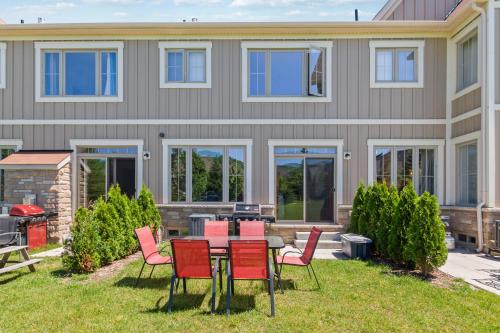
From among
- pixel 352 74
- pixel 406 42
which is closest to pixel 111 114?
pixel 352 74

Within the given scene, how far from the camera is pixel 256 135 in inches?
420

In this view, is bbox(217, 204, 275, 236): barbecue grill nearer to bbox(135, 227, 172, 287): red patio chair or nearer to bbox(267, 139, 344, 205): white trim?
bbox(267, 139, 344, 205): white trim

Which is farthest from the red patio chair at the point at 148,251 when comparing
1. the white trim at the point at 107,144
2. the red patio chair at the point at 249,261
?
the white trim at the point at 107,144

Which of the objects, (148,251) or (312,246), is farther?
(148,251)

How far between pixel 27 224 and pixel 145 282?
4472 mm

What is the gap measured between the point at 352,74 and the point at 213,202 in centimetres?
520

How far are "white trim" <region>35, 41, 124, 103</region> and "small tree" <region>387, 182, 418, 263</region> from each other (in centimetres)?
772

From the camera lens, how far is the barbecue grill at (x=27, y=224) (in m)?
8.69

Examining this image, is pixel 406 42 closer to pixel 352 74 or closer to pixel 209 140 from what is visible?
pixel 352 74

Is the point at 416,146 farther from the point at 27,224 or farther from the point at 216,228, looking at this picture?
the point at 27,224

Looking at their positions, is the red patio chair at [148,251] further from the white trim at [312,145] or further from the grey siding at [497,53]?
the grey siding at [497,53]

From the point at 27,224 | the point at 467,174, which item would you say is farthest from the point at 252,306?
the point at 467,174

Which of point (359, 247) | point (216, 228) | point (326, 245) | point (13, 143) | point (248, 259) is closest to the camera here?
point (248, 259)

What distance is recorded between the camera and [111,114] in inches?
424
